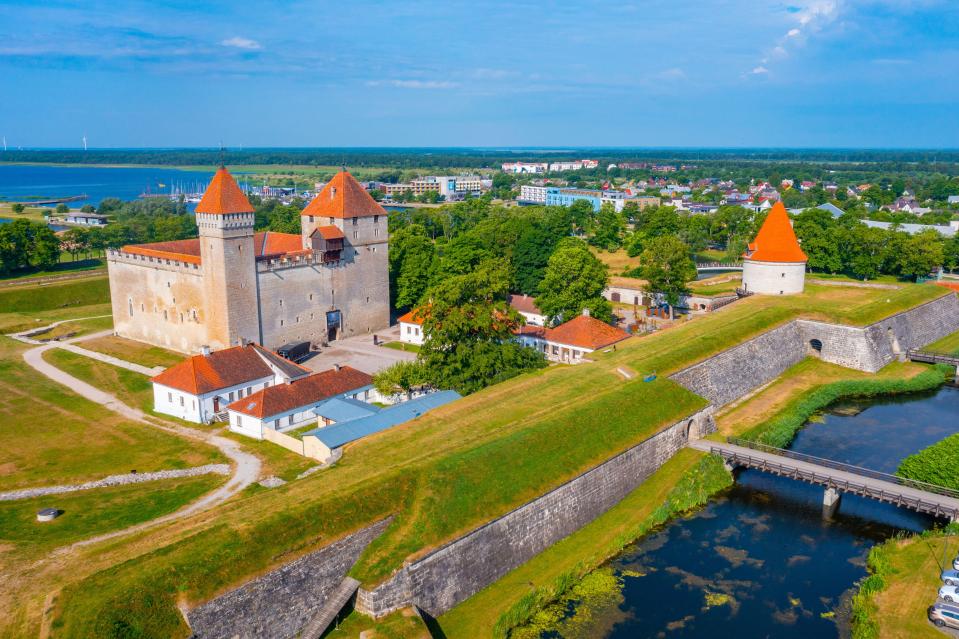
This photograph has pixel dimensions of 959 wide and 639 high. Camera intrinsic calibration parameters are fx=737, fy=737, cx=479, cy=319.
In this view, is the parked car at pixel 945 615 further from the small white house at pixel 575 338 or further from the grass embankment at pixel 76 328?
the grass embankment at pixel 76 328

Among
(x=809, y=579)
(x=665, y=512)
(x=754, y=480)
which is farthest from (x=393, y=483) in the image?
(x=754, y=480)

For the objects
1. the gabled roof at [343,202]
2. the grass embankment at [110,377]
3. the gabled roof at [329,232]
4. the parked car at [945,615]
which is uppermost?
the gabled roof at [343,202]

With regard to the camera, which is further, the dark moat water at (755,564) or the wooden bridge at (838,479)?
the wooden bridge at (838,479)

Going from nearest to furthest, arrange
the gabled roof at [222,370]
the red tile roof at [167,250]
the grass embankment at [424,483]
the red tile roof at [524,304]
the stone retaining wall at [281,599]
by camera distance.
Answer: the stone retaining wall at [281,599], the grass embankment at [424,483], the gabled roof at [222,370], the red tile roof at [167,250], the red tile roof at [524,304]

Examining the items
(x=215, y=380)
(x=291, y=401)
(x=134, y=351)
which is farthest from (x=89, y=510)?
(x=134, y=351)

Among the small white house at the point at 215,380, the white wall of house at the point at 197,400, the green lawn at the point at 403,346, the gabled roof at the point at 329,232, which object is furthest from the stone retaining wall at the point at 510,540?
the gabled roof at the point at 329,232

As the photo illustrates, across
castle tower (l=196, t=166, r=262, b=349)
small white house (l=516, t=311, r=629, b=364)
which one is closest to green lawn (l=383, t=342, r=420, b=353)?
small white house (l=516, t=311, r=629, b=364)

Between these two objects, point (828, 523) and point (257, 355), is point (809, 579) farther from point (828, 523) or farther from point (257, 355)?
point (257, 355)

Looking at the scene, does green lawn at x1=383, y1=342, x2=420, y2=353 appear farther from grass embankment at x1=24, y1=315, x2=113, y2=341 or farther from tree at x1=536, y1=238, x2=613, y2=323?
grass embankment at x1=24, y1=315, x2=113, y2=341
